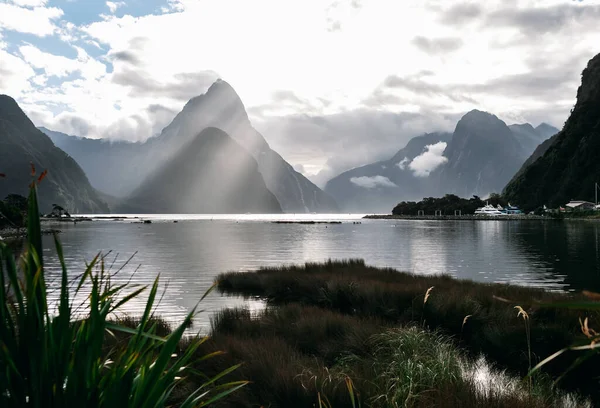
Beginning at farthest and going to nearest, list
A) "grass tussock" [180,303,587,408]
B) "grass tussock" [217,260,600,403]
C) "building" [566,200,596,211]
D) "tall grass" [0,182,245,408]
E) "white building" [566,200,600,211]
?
1. "building" [566,200,596,211]
2. "white building" [566,200,600,211]
3. "grass tussock" [217,260,600,403]
4. "grass tussock" [180,303,587,408]
5. "tall grass" [0,182,245,408]

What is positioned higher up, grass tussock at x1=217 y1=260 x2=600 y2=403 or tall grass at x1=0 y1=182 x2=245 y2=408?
tall grass at x1=0 y1=182 x2=245 y2=408

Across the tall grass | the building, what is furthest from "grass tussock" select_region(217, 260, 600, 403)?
the building

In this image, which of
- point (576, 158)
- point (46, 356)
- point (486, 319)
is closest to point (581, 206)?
point (576, 158)

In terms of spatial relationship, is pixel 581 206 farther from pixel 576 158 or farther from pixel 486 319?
pixel 486 319

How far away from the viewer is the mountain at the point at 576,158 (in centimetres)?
14562

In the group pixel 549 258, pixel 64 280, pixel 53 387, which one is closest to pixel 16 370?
pixel 53 387

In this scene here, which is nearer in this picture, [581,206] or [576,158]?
[581,206]

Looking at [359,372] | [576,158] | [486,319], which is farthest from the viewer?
[576,158]

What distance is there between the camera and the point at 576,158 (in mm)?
147875

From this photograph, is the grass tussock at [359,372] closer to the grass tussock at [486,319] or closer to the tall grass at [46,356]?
the grass tussock at [486,319]

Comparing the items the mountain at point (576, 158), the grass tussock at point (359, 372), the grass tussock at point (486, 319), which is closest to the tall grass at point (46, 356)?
the grass tussock at point (359, 372)

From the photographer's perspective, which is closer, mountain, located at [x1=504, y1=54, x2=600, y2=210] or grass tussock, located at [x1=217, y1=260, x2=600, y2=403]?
grass tussock, located at [x1=217, y1=260, x2=600, y2=403]

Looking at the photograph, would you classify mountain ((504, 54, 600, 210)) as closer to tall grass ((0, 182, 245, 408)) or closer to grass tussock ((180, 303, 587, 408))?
grass tussock ((180, 303, 587, 408))

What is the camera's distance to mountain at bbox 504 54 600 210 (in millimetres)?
145625
